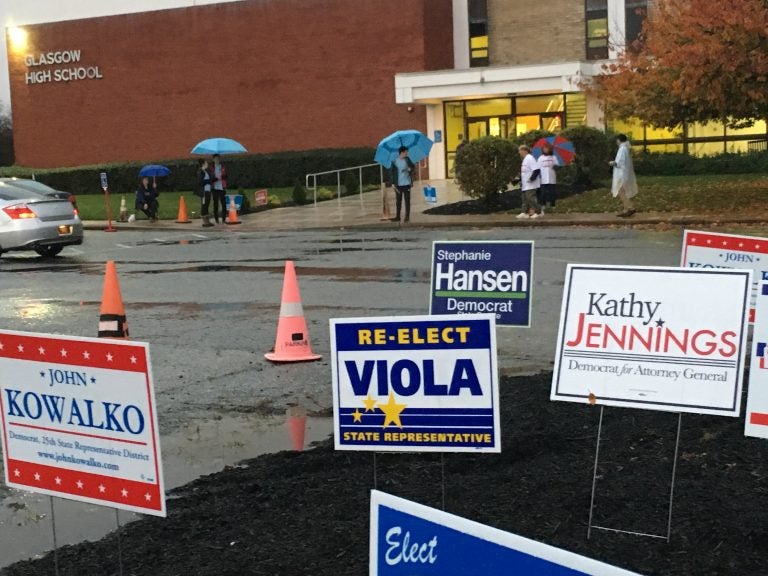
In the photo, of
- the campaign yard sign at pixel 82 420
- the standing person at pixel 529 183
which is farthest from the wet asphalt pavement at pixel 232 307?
the standing person at pixel 529 183

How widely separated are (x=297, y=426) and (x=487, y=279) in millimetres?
1597

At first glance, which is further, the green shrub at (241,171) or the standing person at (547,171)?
the green shrub at (241,171)

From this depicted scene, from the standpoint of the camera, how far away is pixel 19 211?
17.8 meters

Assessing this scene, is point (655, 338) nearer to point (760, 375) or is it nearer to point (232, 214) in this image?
point (760, 375)

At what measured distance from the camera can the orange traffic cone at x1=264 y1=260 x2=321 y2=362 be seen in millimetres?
8750

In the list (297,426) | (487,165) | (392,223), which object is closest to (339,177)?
(487,165)

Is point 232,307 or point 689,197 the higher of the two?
point 232,307

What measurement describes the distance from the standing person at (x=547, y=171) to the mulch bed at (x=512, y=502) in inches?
712

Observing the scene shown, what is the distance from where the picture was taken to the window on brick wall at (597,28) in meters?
43.7

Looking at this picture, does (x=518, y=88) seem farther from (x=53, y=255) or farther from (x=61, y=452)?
(x=61, y=452)

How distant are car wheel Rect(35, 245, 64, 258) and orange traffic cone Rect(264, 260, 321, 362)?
11.6 metres

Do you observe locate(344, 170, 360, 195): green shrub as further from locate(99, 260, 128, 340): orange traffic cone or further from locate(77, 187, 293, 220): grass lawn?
locate(99, 260, 128, 340): orange traffic cone

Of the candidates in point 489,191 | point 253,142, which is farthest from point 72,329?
point 253,142

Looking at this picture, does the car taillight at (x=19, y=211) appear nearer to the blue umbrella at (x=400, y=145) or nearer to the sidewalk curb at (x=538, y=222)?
the sidewalk curb at (x=538, y=222)
